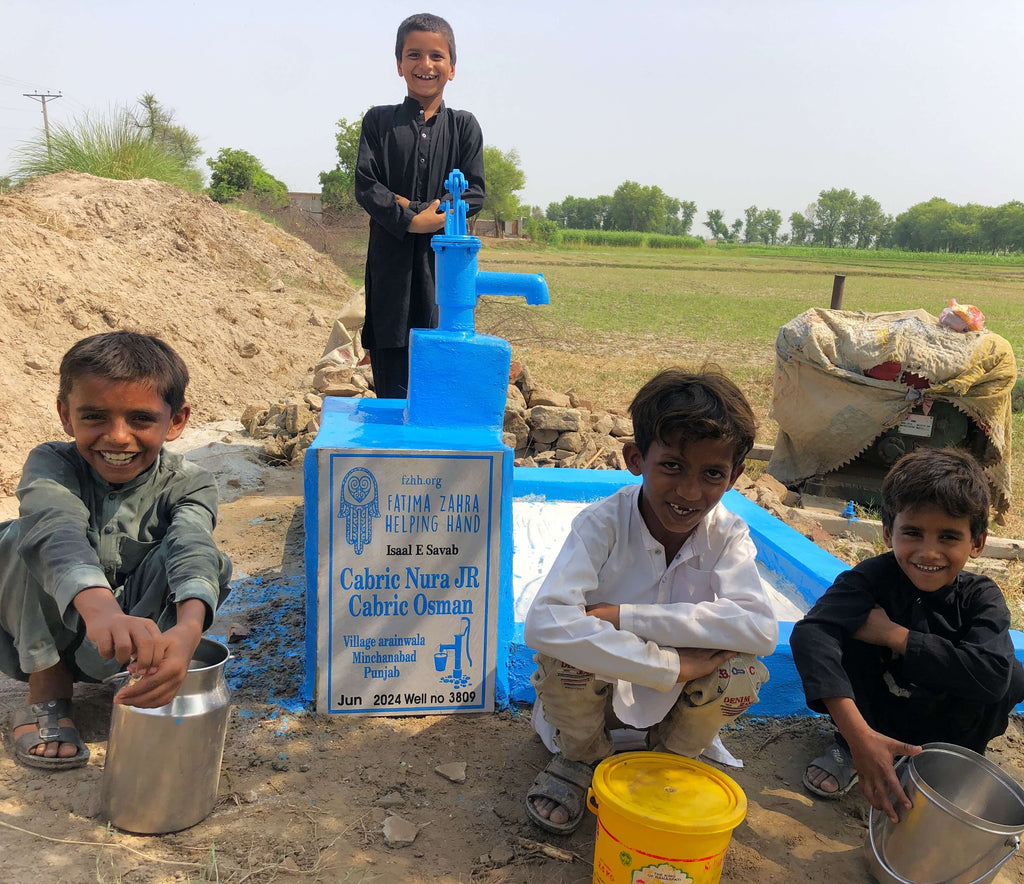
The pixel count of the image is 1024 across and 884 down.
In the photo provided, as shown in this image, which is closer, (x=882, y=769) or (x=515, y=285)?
(x=882, y=769)

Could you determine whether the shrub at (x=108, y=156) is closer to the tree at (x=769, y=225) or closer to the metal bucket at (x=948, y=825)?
the metal bucket at (x=948, y=825)

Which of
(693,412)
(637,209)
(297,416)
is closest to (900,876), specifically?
(693,412)

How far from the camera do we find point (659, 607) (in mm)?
1687

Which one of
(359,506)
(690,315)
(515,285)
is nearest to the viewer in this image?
(359,506)

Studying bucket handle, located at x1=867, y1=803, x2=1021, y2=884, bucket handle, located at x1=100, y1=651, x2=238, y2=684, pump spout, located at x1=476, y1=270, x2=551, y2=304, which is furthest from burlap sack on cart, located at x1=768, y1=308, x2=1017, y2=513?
bucket handle, located at x1=100, y1=651, x2=238, y2=684

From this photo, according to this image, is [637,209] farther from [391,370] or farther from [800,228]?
[391,370]

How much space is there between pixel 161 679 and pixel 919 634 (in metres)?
1.63

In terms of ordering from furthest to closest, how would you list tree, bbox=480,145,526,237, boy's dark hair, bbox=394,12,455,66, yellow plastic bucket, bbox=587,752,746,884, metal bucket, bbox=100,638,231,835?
tree, bbox=480,145,526,237
boy's dark hair, bbox=394,12,455,66
metal bucket, bbox=100,638,231,835
yellow plastic bucket, bbox=587,752,746,884

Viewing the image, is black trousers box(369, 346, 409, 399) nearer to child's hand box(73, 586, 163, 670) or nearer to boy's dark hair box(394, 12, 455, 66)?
boy's dark hair box(394, 12, 455, 66)

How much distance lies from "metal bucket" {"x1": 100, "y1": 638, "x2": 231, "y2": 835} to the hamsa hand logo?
1.69 feet

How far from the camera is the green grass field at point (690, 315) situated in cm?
959

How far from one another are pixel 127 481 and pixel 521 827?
1236mm

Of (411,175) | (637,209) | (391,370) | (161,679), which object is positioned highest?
(637,209)

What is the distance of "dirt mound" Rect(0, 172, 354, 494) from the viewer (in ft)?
18.0
